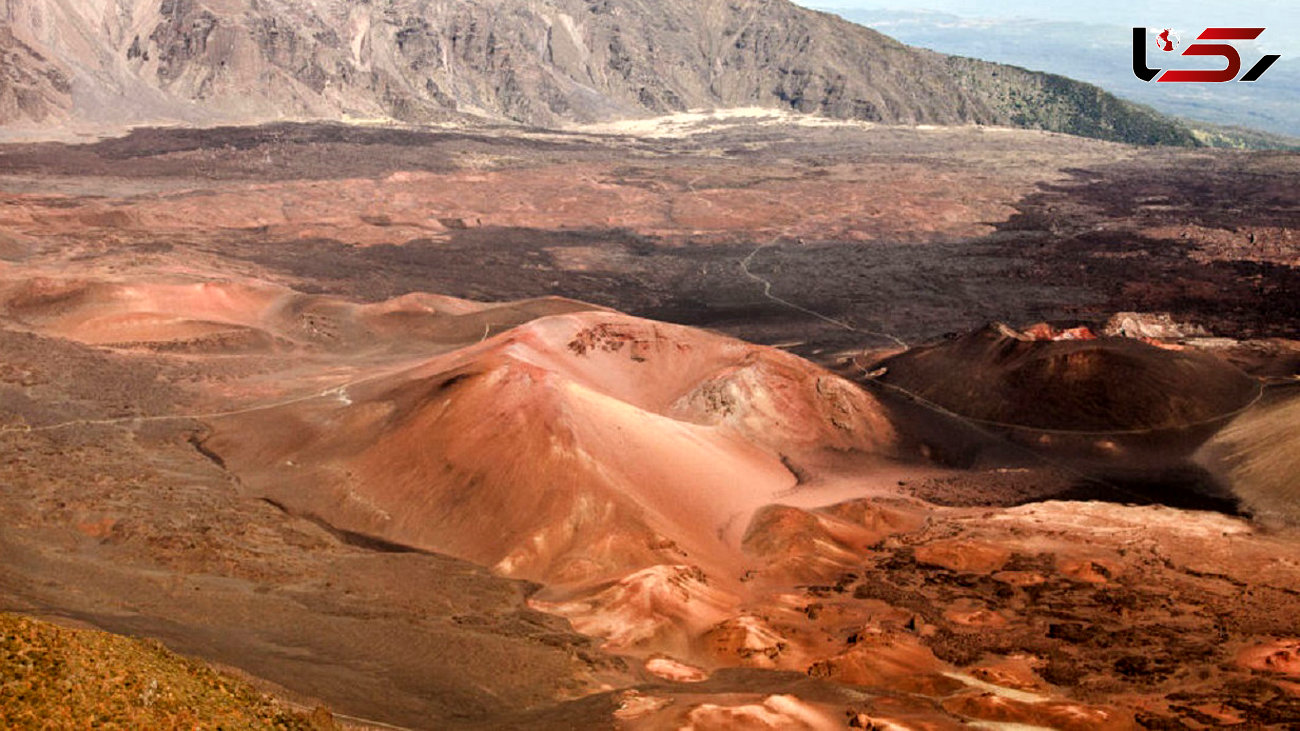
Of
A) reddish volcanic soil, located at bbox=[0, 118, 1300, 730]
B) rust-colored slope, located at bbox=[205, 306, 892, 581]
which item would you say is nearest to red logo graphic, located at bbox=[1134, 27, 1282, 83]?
reddish volcanic soil, located at bbox=[0, 118, 1300, 730]

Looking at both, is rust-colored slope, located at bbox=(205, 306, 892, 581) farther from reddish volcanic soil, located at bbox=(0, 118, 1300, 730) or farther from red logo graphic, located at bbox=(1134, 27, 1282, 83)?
red logo graphic, located at bbox=(1134, 27, 1282, 83)

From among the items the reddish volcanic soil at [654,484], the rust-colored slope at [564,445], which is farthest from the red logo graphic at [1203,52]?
the rust-colored slope at [564,445]

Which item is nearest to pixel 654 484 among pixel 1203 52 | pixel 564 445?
pixel 564 445

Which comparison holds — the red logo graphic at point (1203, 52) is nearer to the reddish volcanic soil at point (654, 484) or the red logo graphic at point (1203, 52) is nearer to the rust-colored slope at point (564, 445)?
the reddish volcanic soil at point (654, 484)

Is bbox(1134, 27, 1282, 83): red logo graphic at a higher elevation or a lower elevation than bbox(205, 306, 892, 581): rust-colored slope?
higher

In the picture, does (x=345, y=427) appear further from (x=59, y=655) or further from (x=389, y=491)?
(x=59, y=655)

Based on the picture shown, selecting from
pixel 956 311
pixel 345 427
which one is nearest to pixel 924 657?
pixel 345 427

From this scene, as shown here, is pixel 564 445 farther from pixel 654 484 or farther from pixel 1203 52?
pixel 1203 52

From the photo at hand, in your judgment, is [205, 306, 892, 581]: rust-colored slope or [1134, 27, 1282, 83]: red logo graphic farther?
[1134, 27, 1282, 83]: red logo graphic
